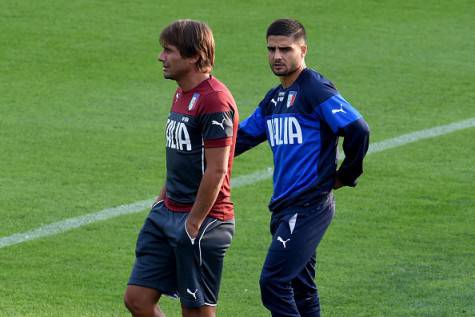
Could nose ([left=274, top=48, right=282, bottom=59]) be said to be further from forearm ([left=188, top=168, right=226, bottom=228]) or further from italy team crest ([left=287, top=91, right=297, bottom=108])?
forearm ([left=188, top=168, right=226, bottom=228])

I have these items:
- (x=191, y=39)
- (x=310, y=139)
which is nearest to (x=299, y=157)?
(x=310, y=139)

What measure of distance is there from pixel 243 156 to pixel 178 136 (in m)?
5.57

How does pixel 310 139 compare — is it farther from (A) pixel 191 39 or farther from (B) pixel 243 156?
(B) pixel 243 156

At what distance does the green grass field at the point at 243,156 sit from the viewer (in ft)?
26.5

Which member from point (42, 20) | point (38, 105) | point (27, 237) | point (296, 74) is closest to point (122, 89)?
point (38, 105)

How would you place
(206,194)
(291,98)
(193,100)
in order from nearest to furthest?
(206,194)
(193,100)
(291,98)

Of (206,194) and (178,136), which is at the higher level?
(178,136)

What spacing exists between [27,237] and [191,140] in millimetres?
3386

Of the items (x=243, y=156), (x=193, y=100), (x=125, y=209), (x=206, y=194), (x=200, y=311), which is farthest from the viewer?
(x=243, y=156)

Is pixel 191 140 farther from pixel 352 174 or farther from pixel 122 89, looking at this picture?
pixel 122 89

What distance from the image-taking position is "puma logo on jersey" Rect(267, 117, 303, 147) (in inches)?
255

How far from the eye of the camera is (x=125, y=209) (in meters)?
9.84

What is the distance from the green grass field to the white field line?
103 mm

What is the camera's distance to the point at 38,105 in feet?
42.2
